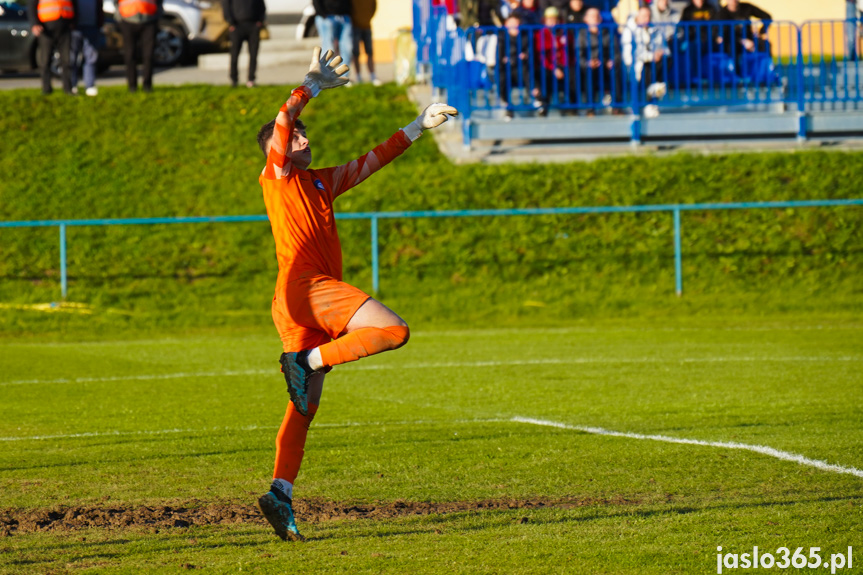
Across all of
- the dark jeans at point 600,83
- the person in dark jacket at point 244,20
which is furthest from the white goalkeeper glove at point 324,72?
the person in dark jacket at point 244,20

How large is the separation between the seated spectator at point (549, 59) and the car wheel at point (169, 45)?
1231 cm

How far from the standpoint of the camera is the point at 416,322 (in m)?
16.7

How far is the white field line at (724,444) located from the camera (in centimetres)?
691

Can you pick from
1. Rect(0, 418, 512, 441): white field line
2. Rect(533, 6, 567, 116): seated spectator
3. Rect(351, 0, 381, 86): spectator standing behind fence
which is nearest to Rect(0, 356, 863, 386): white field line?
Rect(0, 418, 512, 441): white field line

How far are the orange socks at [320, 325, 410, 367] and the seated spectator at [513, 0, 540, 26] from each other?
1487 cm

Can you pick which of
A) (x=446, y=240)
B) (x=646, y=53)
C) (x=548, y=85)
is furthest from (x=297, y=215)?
(x=646, y=53)

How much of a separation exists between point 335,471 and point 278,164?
2.31 meters

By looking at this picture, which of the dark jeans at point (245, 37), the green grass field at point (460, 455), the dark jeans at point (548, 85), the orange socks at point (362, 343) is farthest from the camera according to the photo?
the dark jeans at point (245, 37)

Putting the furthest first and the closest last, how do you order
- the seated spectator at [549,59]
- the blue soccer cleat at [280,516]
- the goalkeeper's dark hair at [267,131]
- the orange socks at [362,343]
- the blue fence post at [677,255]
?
1. the seated spectator at [549,59]
2. the blue fence post at [677,255]
3. the goalkeeper's dark hair at [267,131]
4. the orange socks at [362,343]
5. the blue soccer cleat at [280,516]

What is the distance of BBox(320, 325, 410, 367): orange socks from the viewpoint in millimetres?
5676

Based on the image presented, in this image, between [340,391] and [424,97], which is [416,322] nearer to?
[340,391]

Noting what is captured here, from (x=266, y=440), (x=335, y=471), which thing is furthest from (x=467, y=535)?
(x=266, y=440)

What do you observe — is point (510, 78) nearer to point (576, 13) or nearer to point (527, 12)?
point (527, 12)

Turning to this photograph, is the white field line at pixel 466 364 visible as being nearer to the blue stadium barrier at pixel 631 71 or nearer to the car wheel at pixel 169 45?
the blue stadium barrier at pixel 631 71
